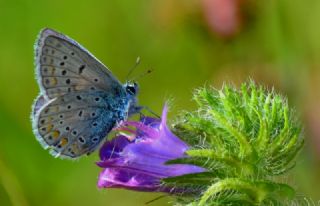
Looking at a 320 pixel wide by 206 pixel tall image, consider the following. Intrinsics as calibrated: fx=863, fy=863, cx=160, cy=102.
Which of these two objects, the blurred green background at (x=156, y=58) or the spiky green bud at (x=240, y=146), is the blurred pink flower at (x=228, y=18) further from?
the spiky green bud at (x=240, y=146)

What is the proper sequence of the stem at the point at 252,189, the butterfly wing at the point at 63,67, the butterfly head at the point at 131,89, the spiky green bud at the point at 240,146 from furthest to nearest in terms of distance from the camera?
the butterfly head at the point at 131,89 → the butterfly wing at the point at 63,67 → the spiky green bud at the point at 240,146 → the stem at the point at 252,189

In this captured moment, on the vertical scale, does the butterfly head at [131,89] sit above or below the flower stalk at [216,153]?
above

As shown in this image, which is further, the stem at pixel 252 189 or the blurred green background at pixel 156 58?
the blurred green background at pixel 156 58

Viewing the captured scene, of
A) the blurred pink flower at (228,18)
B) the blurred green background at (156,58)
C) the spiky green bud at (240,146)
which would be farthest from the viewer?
the blurred pink flower at (228,18)

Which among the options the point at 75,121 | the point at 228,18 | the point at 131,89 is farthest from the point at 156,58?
the point at 75,121

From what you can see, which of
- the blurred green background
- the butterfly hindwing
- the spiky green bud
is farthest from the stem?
the blurred green background

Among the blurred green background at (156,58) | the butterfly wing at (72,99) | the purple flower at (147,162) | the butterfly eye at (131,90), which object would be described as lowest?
the purple flower at (147,162)

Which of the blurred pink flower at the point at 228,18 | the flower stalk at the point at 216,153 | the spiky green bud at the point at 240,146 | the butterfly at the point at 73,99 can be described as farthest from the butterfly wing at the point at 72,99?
the blurred pink flower at the point at 228,18

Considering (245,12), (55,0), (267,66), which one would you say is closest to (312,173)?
(267,66)
